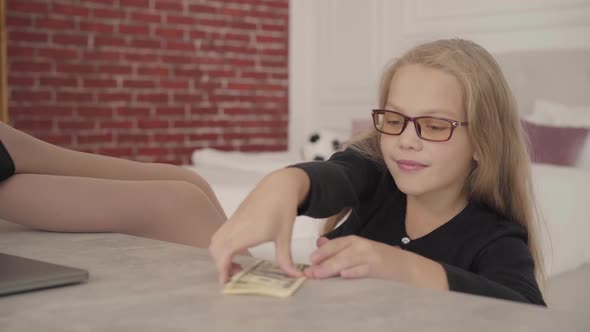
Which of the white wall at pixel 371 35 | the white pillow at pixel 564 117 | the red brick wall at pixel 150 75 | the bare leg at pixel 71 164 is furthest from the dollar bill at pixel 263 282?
the red brick wall at pixel 150 75

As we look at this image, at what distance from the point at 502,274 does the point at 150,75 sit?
14.0 ft

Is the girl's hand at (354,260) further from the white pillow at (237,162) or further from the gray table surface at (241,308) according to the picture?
the white pillow at (237,162)

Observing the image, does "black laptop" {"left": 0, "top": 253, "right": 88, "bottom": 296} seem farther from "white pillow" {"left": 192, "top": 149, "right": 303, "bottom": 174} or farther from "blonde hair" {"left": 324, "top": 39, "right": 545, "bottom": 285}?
"white pillow" {"left": 192, "top": 149, "right": 303, "bottom": 174}

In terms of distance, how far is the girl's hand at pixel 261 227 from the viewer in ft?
2.71

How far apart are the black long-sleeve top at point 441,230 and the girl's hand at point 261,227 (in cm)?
17

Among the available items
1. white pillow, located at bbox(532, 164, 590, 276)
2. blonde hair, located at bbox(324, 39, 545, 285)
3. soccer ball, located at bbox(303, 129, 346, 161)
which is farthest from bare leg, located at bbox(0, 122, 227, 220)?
soccer ball, located at bbox(303, 129, 346, 161)

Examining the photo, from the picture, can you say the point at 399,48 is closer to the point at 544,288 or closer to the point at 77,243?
the point at 544,288

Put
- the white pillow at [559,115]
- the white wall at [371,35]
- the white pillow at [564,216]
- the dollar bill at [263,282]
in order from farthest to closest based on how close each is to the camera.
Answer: the white wall at [371,35]
the white pillow at [559,115]
the white pillow at [564,216]
the dollar bill at [263,282]

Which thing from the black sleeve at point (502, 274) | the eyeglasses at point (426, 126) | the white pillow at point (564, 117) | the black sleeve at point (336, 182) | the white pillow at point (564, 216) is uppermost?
the eyeglasses at point (426, 126)

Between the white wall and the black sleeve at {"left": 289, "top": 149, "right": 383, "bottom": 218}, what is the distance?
282 cm

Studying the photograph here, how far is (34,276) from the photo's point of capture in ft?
2.56

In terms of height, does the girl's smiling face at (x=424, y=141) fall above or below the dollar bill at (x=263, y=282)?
above

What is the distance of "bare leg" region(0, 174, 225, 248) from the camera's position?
1.17 metres

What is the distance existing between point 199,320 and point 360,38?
4.77 meters
